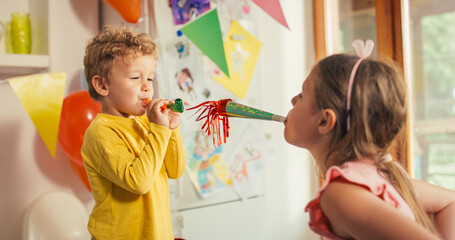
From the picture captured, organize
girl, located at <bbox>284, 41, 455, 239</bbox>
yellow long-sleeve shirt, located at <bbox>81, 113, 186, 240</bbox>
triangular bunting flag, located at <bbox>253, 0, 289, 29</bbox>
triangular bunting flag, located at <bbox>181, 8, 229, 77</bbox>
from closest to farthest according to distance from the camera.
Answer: girl, located at <bbox>284, 41, 455, 239</bbox>
yellow long-sleeve shirt, located at <bbox>81, 113, 186, 240</bbox>
triangular bunting flag, located at <bbox>181, 8, 229, 77</bbox>
triangular bunting flag, located at <bbox>253, 0, 289, 29</bbox>

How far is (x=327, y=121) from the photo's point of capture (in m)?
0.94

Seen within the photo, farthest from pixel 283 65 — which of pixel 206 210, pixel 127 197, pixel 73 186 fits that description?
pixel 127 197

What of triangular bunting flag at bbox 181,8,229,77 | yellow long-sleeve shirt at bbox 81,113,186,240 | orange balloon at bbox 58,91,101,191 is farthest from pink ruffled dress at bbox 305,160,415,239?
triangular bunting flag at bbox 181,8,229,77

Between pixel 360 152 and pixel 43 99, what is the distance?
4.34 ft

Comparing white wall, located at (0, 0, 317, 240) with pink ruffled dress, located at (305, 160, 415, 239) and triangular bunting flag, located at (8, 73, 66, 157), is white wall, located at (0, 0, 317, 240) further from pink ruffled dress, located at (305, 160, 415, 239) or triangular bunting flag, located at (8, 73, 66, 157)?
pink ruffled dress, located at (305, 160, 415, 239)

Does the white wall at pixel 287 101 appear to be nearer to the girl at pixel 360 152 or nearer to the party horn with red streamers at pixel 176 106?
the party horn with red streamers at pixel 176 106

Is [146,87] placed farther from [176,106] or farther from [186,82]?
[186,82]

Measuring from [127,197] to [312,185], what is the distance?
2.09 metres

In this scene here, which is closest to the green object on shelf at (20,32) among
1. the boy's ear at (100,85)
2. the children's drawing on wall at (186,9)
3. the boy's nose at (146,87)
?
the children's drawing on wall at (186,9)

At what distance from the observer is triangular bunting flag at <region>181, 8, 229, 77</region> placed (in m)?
2.13

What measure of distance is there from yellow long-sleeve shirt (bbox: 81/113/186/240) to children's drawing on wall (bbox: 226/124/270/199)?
3.97 ft

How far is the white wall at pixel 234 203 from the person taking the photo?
78.7 inches

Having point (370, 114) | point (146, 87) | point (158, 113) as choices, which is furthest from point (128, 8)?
point (370, 114)

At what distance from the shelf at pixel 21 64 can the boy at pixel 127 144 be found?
65 cm
